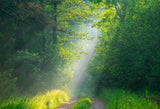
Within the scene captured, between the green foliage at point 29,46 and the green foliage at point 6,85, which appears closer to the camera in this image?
the green foliage at point 6,85

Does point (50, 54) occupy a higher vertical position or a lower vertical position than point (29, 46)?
lower

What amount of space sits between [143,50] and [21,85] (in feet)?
33.6

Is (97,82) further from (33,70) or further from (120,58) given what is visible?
(33,70)

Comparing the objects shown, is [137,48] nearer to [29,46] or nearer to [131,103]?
[131,103]

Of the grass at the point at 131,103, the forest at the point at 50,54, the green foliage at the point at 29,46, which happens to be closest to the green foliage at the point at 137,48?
the forest at the point at 50,54

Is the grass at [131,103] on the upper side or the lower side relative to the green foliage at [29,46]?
lower

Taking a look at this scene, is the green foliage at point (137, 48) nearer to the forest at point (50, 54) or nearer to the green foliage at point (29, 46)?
the forest at point (50, 54)

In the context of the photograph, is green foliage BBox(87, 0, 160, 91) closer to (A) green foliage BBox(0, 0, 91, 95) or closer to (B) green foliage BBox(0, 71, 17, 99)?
(A) green foliage BBox(0, 0, 91, 95)

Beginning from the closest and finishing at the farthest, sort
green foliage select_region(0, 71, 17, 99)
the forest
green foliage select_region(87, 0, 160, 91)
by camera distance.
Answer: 1. green foliage select_region(0, 71, 17, 99)
2. the forest
3. green foliage select_region(87, 0, 160, 91)

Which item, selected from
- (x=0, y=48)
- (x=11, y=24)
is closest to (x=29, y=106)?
(x=0, y=48)

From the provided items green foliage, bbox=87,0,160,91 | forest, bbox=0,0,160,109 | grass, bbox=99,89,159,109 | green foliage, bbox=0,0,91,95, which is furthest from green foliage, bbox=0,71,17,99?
green foliage, bbox=87,0,160,91

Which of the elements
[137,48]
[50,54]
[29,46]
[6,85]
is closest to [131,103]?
[137,48]

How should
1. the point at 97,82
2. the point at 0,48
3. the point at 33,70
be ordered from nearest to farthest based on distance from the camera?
the point at 0,48
the point at 33,70
the point at 97,82

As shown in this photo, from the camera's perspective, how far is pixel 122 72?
13.1 meters
